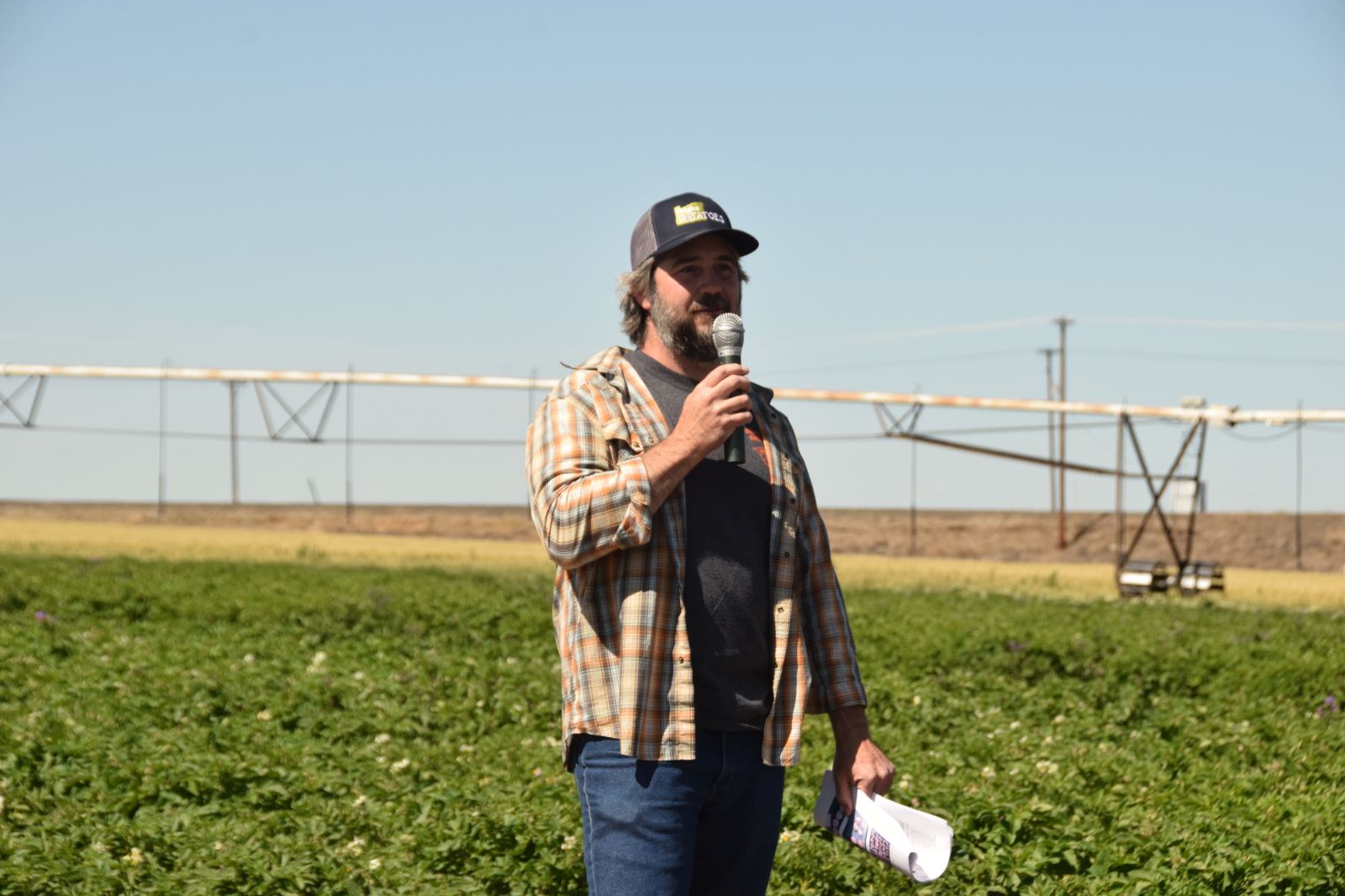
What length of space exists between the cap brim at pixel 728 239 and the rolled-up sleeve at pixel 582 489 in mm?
376

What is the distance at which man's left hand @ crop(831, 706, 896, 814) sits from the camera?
3.38 m

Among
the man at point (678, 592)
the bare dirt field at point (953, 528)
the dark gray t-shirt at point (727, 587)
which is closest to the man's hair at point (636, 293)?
the man at point (678, 592)

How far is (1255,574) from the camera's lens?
1187 inches

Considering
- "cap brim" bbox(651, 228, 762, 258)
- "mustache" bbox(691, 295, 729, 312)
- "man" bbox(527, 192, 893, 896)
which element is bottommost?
"man" bbox(527, 192, 893, 896)

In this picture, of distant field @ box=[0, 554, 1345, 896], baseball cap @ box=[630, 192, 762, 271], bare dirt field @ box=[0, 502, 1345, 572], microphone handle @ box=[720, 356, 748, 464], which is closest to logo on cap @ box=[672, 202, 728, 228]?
baseball cap @ box=[630, 192, 762, 271]

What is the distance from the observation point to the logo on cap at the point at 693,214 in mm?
3223

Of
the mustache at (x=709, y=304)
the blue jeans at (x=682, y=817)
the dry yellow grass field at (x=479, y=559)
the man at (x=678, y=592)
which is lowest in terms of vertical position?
the dry yellow grass field at (x=479, y=559)

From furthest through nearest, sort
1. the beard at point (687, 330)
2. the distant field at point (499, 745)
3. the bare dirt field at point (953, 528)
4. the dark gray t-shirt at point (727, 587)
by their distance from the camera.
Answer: the bare dirt field at point (953, 528) < the distant field at point (499, 745) < the beard at point (687, 330) < the dark gray t-shirt at point (727, 587)

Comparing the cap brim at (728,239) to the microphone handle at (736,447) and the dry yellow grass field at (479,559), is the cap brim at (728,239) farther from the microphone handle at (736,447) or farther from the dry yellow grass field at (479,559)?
the dry yellow grass field at (479,559)

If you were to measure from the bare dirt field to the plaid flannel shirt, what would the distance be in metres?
30.4

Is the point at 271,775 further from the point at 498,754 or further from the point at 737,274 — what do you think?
the point at 737,274

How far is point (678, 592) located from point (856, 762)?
25.6 inches

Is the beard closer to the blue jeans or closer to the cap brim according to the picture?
the cap brim

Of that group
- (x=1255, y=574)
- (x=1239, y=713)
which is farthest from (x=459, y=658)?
(x=1255, y=574)
